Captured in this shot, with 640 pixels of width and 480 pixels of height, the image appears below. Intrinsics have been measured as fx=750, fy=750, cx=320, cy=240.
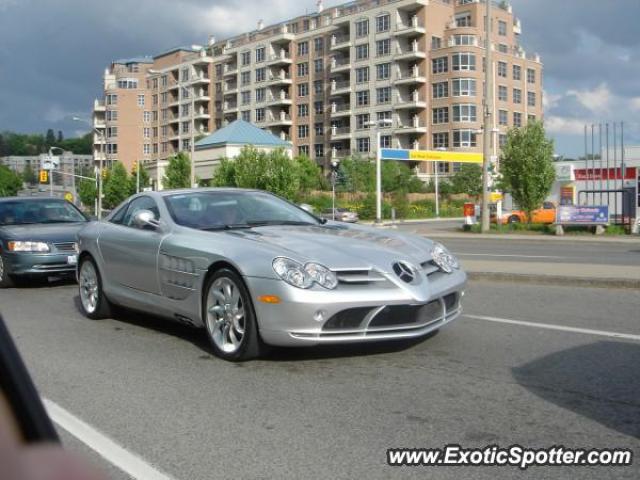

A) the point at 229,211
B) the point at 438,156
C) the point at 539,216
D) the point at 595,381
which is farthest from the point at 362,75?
the point at 595,381

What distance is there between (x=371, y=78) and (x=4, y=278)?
7810 centimetres

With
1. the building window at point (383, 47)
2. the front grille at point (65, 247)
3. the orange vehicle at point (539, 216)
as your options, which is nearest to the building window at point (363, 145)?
the building window at point (383, 47)

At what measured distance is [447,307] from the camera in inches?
239

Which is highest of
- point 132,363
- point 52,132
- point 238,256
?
point 52,132

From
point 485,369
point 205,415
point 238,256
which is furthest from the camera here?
point 238,256

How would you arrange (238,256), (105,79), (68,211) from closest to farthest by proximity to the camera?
(238,256) → (68,211) → (105,79)

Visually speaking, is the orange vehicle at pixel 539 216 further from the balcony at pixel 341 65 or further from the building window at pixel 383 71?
the balcony at pixel 341 65

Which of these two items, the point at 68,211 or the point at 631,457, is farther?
the point at 68,211

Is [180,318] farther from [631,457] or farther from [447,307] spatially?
[631,457]

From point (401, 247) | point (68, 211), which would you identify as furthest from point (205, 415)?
point (68, 211)

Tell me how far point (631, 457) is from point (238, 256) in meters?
3.20

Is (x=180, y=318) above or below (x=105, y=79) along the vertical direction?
below

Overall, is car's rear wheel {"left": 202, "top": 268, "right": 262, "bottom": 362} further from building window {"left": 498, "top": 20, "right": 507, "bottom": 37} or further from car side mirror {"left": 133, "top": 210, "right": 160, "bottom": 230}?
building window {"left": 498, "top": 20, "right": 507, "bottom": 37}

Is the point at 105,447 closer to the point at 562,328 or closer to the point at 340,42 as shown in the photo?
the point at 562,328
